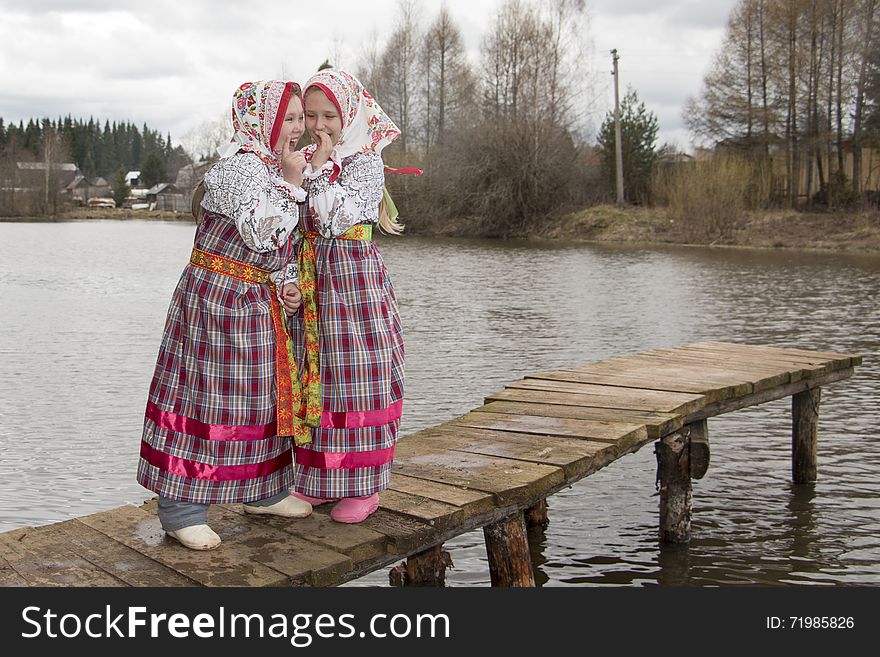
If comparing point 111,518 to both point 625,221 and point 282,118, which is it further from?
point 625,221

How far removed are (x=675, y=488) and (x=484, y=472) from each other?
6.24 ft

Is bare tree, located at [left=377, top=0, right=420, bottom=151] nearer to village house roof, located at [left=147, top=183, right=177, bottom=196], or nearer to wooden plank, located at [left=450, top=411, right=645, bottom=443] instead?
wooden plank, located at [left=450, top=411, right=645, bottom=443]

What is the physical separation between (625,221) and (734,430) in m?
32.4

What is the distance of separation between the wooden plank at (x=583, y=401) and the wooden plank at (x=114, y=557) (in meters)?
3.35

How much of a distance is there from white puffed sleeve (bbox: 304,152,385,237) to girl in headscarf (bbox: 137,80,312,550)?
0.08m

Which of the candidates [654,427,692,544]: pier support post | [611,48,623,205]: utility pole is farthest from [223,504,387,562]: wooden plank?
[611,48,623,205]: utility pole

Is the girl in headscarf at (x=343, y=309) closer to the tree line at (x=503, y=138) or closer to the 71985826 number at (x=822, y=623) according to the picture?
the 71985826 number at (x=822, y=623)

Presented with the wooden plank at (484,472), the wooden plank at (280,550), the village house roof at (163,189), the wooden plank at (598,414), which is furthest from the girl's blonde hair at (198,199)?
the village house roof at (163,189)

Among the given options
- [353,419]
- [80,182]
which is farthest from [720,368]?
[80,182]

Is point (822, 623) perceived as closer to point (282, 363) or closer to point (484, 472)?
point (484, 472)

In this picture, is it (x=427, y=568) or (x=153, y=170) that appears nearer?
(x=427, y=568)

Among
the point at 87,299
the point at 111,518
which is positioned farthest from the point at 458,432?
the point at 87,299

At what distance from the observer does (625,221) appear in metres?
40.6

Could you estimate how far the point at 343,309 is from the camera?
3.89 m
